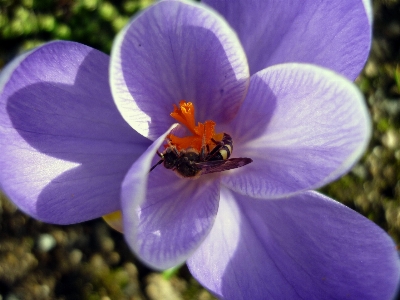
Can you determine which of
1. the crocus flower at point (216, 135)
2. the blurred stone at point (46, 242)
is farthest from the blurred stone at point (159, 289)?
the crocus flower at point (216, 135)

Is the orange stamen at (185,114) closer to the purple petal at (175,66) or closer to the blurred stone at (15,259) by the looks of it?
the purple petal at (175,66)

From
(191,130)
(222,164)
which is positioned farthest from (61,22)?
(222,164)

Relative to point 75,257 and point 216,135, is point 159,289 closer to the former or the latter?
point 75,257

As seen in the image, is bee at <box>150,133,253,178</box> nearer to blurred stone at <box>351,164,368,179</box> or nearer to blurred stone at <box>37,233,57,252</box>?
A: blurred stone at <box>37,233,57,252</box>

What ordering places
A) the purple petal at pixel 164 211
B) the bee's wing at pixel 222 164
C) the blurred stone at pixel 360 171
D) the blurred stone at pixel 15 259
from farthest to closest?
the blurred stone at pixel 360 171 < the blurred stone at pixel 15 259 < the bee's wing at pixel 222 164 < the purple petal at pixel 164 211

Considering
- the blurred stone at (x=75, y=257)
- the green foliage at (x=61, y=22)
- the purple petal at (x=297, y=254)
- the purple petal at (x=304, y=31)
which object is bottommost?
the blurred stone at (x=75, y=257)

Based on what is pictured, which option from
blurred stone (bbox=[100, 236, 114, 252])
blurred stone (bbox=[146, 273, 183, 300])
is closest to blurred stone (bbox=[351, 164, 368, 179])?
blurred stone (bbox=[146, 273, 183, 300])

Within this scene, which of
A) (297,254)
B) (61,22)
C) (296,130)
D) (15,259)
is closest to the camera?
(296,130)
